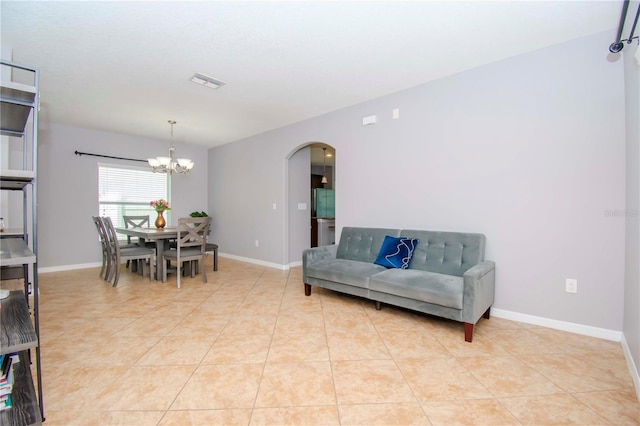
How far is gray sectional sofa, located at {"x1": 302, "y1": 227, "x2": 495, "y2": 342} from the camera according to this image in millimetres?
2418

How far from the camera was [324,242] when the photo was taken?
614 centimetres

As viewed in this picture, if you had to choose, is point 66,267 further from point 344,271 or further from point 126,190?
point 344,271

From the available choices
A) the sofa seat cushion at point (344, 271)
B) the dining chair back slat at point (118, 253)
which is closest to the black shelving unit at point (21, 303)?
the sofa seat cushion at point (344, 271)

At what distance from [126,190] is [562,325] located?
268 inches

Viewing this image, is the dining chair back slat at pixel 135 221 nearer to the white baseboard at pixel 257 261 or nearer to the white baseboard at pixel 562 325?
the white baseboard at pixel 257 261

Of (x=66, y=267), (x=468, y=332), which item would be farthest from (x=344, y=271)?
(x=66, y=267)

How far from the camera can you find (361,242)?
3703mm

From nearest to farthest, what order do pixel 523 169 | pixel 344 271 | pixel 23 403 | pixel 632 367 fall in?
pixel 23 403 < pixel 632 367 < pixel 523 169 < pixel 344 271

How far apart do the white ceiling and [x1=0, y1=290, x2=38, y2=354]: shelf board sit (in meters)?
2.03

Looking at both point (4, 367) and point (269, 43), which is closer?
point (4, 367)

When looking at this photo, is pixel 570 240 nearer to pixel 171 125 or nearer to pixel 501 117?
pixel 501 117

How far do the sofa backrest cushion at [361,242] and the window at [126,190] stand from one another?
4272 mm

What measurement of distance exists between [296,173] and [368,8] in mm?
3485

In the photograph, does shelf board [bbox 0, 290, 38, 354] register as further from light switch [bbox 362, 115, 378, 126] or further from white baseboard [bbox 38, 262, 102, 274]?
white baseboard [bbox 38, 262, 102, 274]
